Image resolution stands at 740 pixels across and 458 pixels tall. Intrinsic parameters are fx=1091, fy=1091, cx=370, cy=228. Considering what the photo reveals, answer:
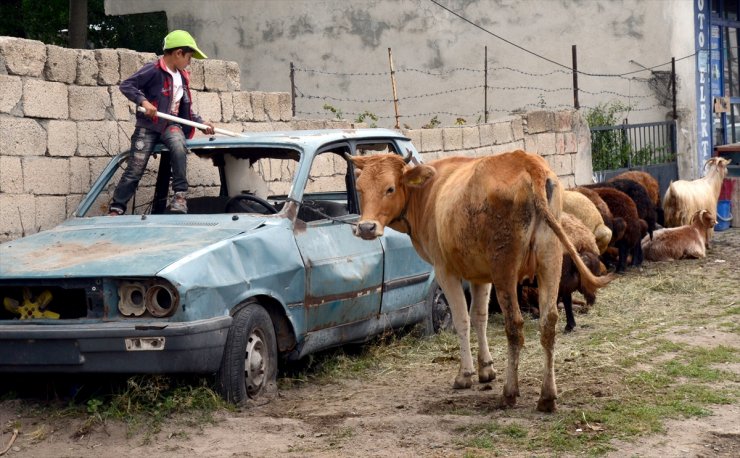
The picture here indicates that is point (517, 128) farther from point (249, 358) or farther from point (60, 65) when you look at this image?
point (249, 358)

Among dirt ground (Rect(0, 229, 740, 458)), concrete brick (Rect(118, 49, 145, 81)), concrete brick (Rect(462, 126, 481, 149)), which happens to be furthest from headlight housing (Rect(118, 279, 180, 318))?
concrete brick (Rect(462, 126, 481, 149))

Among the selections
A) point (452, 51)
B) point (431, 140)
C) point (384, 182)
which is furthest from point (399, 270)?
point (452, 51)

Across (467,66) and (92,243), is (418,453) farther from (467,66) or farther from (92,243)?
(467,66)

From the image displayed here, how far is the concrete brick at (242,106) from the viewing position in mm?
11883

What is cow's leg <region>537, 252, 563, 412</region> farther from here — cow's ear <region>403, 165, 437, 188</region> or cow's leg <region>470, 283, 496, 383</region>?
cow's ear <region>403, 165, 437, 188</region>

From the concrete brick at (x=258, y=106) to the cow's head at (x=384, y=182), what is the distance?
182 inches

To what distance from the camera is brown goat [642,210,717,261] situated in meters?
15.6

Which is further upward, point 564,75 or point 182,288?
point 564,75

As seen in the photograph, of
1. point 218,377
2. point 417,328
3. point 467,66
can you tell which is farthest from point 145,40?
point 218,377

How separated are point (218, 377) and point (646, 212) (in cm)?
987

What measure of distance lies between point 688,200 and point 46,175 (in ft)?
36.9

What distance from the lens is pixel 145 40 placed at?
2412cm

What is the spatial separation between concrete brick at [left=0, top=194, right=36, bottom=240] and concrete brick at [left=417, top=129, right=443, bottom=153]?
7.03 meters

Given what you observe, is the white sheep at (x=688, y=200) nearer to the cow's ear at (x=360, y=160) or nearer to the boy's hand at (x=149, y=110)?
the cow's ear at (x=360, y=160)
